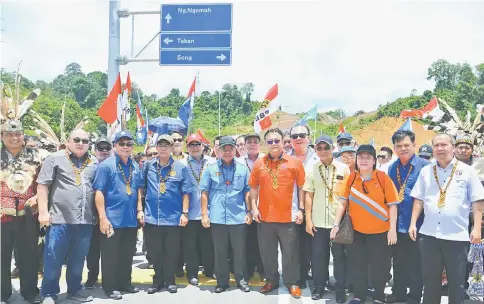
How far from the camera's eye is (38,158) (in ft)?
17.0

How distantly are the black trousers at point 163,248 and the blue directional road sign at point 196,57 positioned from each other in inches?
224

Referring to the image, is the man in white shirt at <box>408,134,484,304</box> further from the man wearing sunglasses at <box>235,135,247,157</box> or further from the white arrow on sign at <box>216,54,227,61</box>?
the white arrow on sign at <box>216,54,227,61</box>

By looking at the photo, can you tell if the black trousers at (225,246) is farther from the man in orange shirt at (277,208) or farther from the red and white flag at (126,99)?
the red and white flag at (126,99)

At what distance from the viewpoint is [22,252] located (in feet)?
16.3

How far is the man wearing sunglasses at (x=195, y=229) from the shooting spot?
595cm

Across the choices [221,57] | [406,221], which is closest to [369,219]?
[406,221]

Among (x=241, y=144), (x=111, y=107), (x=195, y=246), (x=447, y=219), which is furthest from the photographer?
(x=111, y=107)

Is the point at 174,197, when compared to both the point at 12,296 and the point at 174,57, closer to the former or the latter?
the point at 12,296

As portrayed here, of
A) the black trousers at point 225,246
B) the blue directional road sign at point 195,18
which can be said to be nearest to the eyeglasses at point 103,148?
the black trousers at point 225,246

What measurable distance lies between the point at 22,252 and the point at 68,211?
0.76m

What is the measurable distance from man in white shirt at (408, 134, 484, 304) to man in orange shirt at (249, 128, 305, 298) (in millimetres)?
1459

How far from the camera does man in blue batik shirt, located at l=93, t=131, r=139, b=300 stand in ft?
16.8

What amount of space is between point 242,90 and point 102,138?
7409cm

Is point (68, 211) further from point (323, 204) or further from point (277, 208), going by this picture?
point (323, 204)
